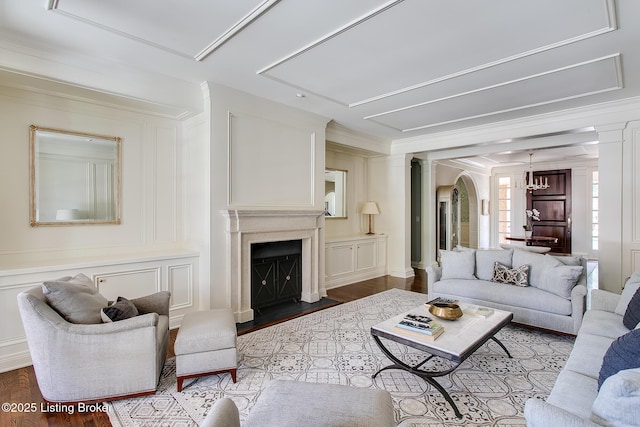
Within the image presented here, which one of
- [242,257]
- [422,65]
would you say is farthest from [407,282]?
[422,65]

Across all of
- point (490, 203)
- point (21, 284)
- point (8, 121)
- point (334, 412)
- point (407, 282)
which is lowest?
point (407, 282)

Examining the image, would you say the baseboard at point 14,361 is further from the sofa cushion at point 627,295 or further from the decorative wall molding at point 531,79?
the sofa cushion at point 627,295

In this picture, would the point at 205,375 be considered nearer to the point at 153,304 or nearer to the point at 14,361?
the point at 153,304

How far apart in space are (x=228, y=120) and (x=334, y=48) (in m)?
1.60

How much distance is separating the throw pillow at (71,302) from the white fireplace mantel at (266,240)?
1.64 meters

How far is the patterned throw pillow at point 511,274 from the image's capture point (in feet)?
12.7

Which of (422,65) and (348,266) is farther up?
(422,65)

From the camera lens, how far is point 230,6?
7.65ft

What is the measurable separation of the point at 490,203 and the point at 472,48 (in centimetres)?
850

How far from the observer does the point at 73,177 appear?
3479 mm

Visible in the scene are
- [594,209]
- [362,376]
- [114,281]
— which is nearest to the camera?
[362,376]

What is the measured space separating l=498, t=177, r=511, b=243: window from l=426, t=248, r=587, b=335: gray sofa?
21.8 ft

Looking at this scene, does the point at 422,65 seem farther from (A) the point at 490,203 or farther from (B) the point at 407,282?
(A) the point at 490,203

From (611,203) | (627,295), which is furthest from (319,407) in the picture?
(611,203)
